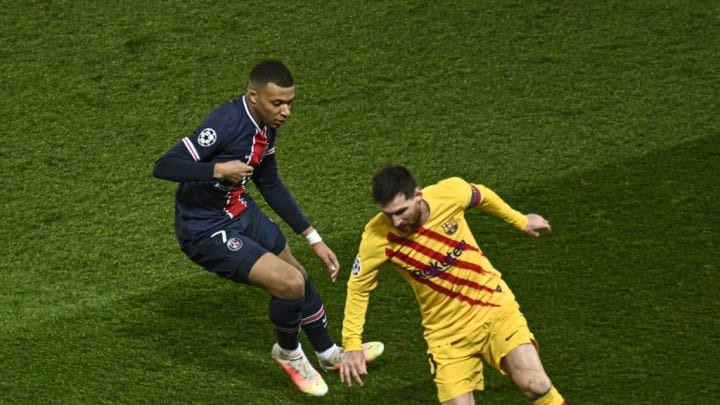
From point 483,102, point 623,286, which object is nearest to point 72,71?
point 483,102

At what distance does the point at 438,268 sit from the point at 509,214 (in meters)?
0.44

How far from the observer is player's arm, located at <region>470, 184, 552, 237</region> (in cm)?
530

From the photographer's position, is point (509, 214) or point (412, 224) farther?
point (509, 214)

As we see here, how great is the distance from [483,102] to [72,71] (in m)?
3.19

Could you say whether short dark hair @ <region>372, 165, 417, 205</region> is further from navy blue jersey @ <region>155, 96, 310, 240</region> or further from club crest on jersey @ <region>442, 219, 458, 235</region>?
navy blue jersey @ <region>155, 96, 310, 240</region>

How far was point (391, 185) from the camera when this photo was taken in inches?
193

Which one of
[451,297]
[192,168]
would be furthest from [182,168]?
[451,297]

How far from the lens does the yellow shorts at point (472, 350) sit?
5160mm

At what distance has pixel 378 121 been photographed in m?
8.46

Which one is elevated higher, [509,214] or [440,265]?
[509,214]

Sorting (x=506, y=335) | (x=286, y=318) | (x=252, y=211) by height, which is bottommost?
(x=286, y=318)

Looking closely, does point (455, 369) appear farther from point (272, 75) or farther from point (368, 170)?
point (368, 170)

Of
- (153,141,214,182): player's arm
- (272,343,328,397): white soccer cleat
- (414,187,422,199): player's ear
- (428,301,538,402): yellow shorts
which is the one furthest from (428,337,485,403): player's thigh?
(153,141,214,182): player's arm

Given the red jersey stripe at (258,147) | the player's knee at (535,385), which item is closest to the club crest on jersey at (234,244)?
the red jersey stripe at (258,147)
